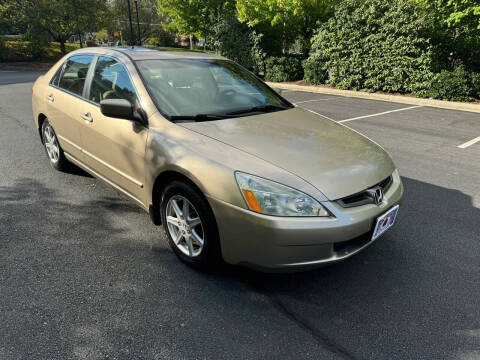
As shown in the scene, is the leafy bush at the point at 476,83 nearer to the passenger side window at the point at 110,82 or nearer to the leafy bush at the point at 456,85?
the leafy bush at the point at 456,85

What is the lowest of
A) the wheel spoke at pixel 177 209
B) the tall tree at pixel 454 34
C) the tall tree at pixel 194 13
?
the wheel spoke at pixel 177 209

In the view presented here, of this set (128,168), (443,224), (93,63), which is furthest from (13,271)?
(443,224)

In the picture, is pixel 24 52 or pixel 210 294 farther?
pixel 24 52

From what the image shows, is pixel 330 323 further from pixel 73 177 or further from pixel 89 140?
pixel 73 177

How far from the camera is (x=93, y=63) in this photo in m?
3.93

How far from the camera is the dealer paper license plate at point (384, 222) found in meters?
2.57

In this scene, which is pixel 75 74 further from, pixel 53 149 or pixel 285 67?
pixel 285 67

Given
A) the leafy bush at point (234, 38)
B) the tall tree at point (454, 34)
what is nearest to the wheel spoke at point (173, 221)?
the tall tree at point (454, 34)

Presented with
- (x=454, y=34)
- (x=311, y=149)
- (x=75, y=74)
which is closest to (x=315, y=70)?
(x=454, y=34)

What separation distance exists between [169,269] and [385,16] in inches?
538

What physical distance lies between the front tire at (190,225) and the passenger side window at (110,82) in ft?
3.26

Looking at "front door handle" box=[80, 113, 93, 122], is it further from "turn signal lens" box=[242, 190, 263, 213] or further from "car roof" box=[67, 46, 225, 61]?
"turn signal lens" box=[242, 190, 263, 213]

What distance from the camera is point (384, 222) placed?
8.72ft

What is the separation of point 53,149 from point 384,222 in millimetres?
4239
